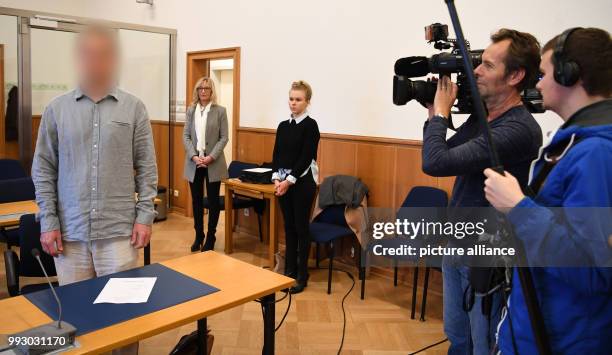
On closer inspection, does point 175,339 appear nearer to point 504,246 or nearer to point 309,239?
point 309,239

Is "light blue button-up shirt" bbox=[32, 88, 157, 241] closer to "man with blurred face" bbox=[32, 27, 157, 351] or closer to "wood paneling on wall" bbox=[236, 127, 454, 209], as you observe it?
"man with blurred face" bbox=[32, 27, 157, 351]

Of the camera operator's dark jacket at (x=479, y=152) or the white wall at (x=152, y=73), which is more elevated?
the white wall at (x=152, y=73)

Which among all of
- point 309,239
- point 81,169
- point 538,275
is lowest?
point 309,239

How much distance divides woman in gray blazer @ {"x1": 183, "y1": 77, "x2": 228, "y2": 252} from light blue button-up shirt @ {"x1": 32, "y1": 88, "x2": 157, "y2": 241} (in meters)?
2.43

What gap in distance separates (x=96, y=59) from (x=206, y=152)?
264 centimetres

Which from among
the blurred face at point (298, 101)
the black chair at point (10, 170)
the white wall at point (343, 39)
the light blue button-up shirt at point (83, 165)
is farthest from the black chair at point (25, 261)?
the white wall at point (343, 39)

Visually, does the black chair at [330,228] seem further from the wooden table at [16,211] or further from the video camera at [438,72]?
the video camera at [438,72]

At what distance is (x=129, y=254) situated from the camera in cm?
192

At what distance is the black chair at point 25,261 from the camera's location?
2.15 m

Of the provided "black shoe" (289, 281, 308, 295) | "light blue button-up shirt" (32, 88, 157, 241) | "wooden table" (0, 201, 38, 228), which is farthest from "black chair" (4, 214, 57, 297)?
"black shoe" (289, 281, 308, 295)

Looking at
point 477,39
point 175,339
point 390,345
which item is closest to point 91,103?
point 175,339

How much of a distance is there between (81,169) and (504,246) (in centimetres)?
147

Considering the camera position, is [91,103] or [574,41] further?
[91,103]

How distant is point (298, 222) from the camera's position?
345 cm
